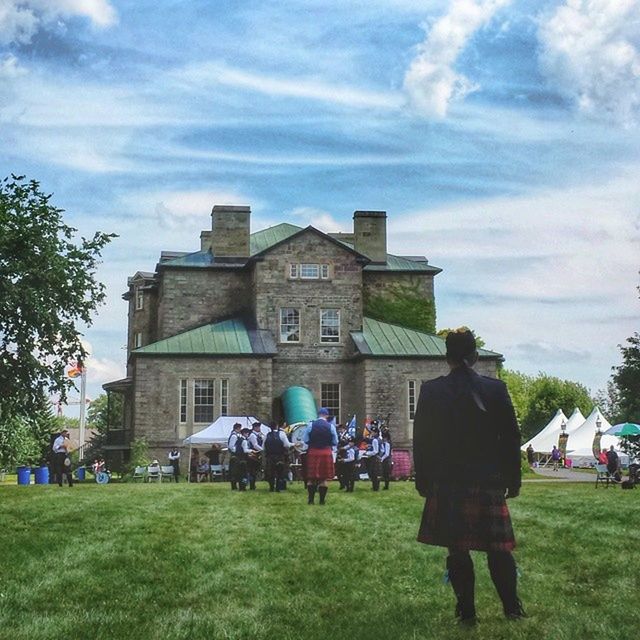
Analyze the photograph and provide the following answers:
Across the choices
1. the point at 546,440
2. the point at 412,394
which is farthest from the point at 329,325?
the point at 546,440

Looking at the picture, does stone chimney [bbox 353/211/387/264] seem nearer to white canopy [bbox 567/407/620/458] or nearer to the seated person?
the seated person

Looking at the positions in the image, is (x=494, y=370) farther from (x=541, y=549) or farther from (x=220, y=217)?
(x=541, y=549)

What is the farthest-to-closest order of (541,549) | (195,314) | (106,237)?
1. (195,314)
2. (106,237)
3. (541,549)

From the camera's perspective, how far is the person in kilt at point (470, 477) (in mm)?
7363

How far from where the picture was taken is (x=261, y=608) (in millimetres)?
8414

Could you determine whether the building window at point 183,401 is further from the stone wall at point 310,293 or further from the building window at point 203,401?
the stone wall at point 310,293

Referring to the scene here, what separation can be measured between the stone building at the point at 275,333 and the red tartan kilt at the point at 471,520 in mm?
38446

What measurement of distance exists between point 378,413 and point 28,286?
55.9 ft

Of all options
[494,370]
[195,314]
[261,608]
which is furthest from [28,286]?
[261,608]

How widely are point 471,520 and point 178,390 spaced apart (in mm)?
39083

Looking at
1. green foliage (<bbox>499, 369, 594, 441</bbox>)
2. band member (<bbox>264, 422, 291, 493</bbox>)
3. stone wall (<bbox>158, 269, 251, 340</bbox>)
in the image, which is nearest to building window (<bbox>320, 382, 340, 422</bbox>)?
stone wall (<bbox>158, 269, 251, 340</bbox>)

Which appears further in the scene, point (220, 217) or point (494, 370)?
point (220, 217)

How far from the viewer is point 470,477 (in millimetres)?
7426

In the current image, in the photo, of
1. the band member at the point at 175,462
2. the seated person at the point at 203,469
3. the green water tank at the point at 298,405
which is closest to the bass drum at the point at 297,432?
the seated person at the point at 203,469
